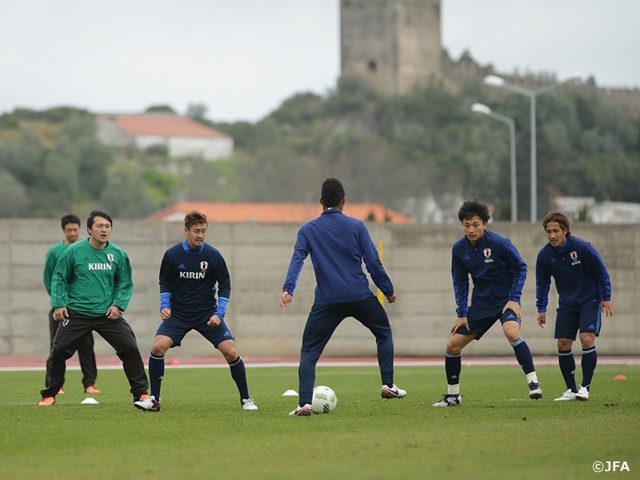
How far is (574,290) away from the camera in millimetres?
11555

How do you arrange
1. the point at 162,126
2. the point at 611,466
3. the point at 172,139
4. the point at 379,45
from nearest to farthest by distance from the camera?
the point at 611,466 < the point at 379,45 < the point at 172,139 < the point at 162,126

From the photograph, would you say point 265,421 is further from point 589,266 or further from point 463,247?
point 589,266

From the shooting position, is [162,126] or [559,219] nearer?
[559,219]

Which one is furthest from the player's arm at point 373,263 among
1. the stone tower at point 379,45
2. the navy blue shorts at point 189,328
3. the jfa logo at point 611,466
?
the stone tower at point 379,45

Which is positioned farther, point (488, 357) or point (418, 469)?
point (488, 357)

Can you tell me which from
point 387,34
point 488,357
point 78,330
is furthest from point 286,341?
point 387,34

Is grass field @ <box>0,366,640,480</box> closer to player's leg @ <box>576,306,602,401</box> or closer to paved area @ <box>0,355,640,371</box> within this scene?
player's leg @ <box>576,306,602,401</box>

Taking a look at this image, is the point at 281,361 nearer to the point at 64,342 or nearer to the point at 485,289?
the point at 64,342

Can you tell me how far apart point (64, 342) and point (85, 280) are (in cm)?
69

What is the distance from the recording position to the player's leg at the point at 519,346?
10.7 meters

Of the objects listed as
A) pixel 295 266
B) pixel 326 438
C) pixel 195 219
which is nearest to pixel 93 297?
pixel 195 219

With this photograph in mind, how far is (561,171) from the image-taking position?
117250mm

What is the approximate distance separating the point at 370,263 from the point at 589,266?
277 cm

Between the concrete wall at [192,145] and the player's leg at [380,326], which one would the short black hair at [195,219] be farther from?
the concrete wall at [192,145]
